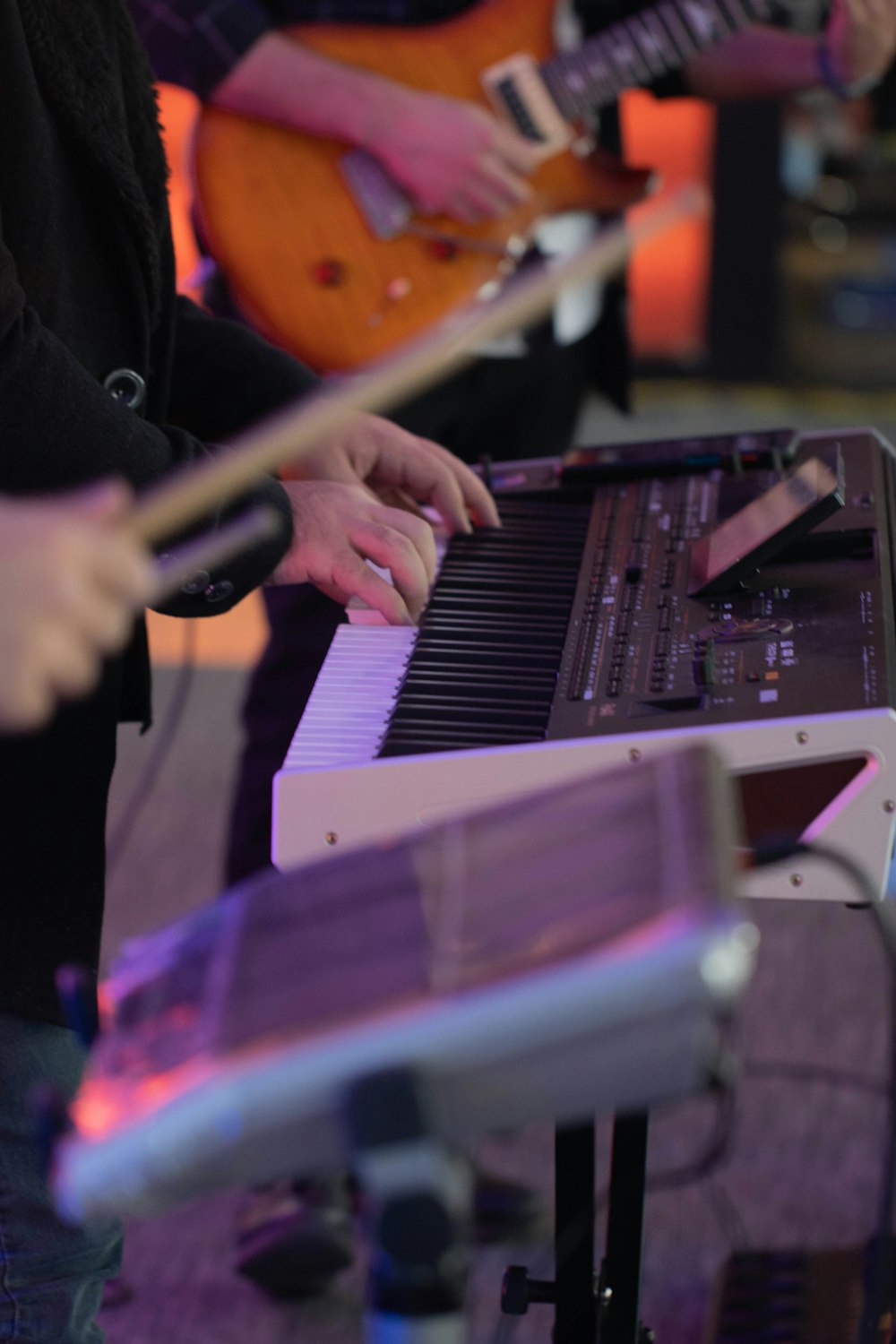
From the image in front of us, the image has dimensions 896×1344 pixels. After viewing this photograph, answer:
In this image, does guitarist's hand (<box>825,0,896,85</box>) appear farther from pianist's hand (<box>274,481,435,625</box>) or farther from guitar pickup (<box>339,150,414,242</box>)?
pianist's hand (<box>274,481,435,625</box>)

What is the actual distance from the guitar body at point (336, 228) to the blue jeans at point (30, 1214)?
3.62ft

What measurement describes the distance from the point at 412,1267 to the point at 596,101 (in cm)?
173

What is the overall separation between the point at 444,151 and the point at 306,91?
17cm

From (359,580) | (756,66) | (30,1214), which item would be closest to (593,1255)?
(30,1214)

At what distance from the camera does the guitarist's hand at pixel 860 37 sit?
1913mm

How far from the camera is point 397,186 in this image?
6.19ft

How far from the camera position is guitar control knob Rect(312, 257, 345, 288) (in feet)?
6.25

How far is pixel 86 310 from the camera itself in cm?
105

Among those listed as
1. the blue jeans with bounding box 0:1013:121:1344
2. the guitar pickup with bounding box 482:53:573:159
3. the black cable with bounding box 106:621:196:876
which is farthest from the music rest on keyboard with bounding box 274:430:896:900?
the black cable with bounding box 106:621:196:876

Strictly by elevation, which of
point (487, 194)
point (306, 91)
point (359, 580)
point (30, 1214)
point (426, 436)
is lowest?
point (30, 1214)

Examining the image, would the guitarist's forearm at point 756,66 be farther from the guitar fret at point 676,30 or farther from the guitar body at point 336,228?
the guitar body at point 336,228

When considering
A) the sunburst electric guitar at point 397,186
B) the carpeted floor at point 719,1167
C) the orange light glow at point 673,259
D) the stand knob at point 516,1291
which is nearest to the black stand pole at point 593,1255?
the stand knob at point 516,1291

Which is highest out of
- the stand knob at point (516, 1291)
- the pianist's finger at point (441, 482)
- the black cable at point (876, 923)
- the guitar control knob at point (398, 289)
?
the guitar control knob at point (398, 289)

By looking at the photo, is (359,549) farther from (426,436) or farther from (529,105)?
(529,105)
